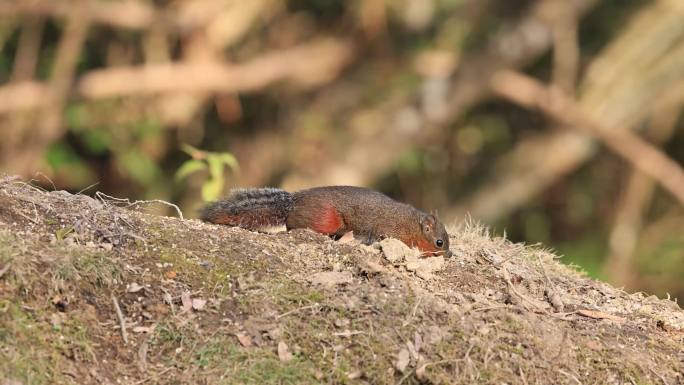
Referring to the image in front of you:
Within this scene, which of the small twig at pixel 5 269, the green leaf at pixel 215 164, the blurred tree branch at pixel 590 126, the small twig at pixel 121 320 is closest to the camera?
the small twig at pixel 5 269

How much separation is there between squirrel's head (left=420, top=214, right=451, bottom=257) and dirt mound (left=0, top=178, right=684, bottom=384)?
419 millimetres

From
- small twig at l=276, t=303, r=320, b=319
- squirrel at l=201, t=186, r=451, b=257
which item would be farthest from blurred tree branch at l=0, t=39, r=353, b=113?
small twig at l=276, t=303, r=320, b=319

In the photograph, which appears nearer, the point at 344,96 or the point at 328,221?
the point at 328,221

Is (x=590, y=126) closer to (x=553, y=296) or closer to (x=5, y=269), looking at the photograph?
(x=553, y=296)

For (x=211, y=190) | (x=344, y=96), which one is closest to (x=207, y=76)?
(x=344, y=96)

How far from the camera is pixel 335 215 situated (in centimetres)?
486

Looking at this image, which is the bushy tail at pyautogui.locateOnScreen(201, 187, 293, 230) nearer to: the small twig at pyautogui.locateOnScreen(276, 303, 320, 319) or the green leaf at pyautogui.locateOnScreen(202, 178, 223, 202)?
the green leaf at pyautogui.locateOnScreen(202, 178, 223, 202)

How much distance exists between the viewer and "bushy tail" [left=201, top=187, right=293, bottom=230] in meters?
4.64

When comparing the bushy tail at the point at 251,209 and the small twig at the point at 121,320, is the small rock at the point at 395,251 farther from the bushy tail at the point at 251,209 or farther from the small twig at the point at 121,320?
the small twig at the point at 121,320

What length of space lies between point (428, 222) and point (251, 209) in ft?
3.06

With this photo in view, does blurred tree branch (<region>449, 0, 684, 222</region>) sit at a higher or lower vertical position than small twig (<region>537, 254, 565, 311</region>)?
higher

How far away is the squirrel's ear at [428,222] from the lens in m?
4.83

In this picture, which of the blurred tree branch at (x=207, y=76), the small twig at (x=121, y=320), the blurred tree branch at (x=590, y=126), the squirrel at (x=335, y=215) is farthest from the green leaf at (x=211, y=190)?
the blurred tree branch at (x=590, y=126)

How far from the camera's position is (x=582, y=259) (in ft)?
33.5
